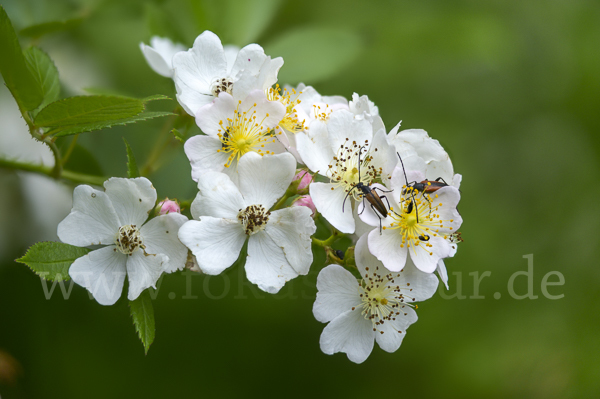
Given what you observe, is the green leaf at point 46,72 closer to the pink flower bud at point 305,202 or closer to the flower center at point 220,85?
the flower center at point 220,85

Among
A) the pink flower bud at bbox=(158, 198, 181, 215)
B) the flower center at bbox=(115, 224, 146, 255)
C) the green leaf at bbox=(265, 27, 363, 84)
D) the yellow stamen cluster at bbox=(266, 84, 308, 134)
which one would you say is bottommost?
the flower center at bbox=(115, 224, 146, 255)

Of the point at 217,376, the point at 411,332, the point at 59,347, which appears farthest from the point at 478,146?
the point at 59,347

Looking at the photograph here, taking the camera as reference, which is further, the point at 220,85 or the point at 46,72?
the point at 220,85

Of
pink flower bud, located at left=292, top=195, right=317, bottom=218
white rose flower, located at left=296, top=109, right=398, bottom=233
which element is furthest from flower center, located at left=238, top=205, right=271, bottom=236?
white rose flower, located at left=296, top=109, right=398, bottom=233

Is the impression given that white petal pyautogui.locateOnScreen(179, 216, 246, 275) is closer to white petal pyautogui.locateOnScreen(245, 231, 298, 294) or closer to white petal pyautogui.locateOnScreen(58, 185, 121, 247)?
white petal pyautogui.locateOnScreen(245, 231, 298, 294)

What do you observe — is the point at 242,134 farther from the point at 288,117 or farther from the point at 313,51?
the point at 313,51

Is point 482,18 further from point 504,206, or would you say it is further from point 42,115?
point 42,115

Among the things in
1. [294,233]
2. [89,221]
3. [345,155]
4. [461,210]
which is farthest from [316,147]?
[461,210]
